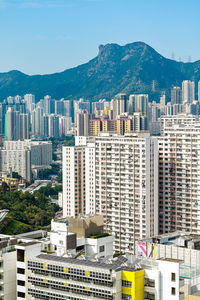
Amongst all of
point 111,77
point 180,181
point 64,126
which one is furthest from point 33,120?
point 180,181

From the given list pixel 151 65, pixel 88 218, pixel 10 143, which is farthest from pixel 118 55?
pixel 88 218

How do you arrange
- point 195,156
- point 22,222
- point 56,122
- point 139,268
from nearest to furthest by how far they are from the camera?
point 139,268
point 195,156
point 22,222
point 56,122

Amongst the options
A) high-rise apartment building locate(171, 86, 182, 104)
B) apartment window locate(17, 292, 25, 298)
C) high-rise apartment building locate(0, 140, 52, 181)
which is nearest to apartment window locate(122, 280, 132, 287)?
apartment window locate(17, 292, 25, 298)

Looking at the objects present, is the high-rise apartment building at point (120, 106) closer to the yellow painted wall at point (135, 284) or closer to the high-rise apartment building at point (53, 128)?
the high-rise apartment building at point (53, 128)

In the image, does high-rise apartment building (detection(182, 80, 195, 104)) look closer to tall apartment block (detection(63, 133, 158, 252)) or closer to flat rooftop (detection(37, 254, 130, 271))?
tall apartment block (detection(63, 133, 158, 252))

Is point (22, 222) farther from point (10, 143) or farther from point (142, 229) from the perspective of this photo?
point (10, 143)

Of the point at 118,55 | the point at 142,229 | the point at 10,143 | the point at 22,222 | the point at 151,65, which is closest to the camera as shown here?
the point at 142,229

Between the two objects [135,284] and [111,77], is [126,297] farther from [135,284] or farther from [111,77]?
[111,77]
